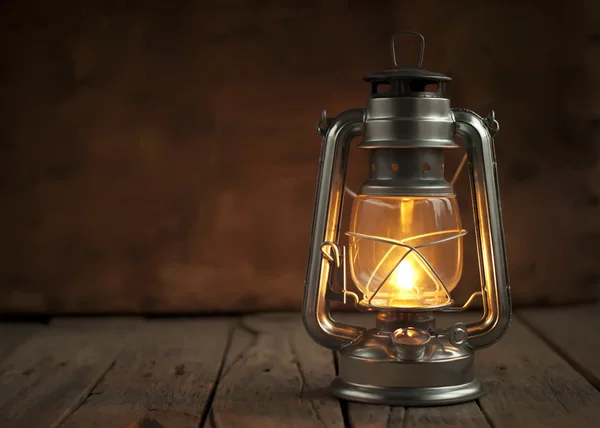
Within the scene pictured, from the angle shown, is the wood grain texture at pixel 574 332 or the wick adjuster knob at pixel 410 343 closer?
the wick adjuster knob at pixel 410 343

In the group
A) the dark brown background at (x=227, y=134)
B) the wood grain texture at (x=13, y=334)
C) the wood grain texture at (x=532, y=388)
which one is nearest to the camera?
the wood grain texture at (x=532, y=388)

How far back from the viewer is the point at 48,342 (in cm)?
156

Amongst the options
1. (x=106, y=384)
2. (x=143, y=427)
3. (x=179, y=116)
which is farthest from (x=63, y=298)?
(x=143, y=427)

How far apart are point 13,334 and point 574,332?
988 mm

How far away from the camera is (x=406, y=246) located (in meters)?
1.13

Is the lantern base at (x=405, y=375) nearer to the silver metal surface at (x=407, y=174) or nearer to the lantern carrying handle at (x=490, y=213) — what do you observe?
the lantern carrying handle at (x=490, y=213)

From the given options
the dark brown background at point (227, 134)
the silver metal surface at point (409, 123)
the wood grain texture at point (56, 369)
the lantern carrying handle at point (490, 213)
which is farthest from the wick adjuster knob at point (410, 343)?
the dark brown background at point (227, 134)

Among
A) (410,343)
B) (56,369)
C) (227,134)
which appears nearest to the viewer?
(410,343)

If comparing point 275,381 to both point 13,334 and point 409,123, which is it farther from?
point 13,334

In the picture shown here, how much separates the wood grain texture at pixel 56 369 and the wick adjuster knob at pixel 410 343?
1.36ft

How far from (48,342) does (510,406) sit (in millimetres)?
811

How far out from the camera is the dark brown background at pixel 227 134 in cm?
171

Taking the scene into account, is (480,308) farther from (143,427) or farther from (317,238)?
(143,427)

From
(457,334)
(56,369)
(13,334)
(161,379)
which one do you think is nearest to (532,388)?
(457,334)
